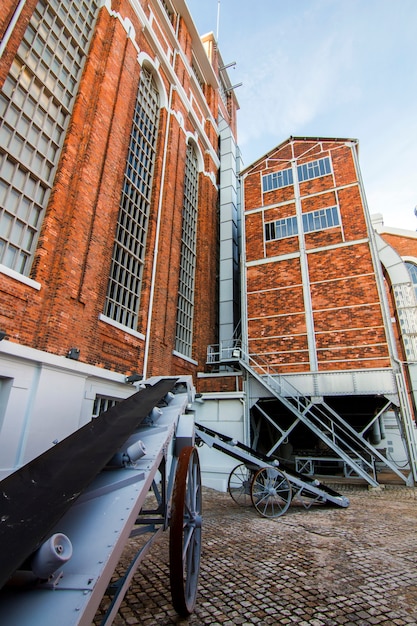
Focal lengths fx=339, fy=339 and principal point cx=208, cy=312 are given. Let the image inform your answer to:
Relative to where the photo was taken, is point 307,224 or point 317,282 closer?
point 317,282

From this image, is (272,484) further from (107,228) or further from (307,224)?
(307,224)

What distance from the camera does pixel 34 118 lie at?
7.79 metres

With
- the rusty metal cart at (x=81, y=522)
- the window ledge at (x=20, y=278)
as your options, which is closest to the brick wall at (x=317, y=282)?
the window ledge at (x=20, y=278)

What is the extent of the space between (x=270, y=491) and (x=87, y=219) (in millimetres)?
7422

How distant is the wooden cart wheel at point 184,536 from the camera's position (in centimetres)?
223

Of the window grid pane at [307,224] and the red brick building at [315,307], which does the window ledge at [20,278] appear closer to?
the red brick building at [315,307]

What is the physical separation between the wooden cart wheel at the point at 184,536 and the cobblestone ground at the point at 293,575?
0.33 m

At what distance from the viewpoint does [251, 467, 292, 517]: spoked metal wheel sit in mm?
6516

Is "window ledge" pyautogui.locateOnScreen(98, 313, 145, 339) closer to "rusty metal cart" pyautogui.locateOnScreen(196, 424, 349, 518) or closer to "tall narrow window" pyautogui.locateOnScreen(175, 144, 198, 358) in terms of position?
"tall narrow window" pyautogui.locateOnScreen(175, 144, 198, 358)

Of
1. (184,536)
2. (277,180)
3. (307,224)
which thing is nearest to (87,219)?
(184,536)

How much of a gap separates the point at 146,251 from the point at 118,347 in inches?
146

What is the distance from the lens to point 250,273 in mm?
13656

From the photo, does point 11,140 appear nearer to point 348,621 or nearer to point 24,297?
point 24,297

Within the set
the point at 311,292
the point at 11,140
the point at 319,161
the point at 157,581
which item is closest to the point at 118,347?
the point at 11,140
